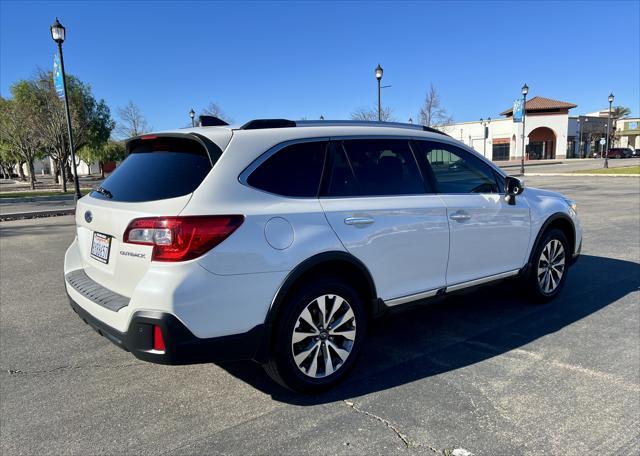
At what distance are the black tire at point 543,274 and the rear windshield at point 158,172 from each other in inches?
140

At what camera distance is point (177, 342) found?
2.65 meters

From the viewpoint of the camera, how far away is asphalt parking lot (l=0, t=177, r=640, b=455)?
2.71 metres

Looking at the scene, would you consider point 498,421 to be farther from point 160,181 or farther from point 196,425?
point 160,181

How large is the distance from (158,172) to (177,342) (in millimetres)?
1145

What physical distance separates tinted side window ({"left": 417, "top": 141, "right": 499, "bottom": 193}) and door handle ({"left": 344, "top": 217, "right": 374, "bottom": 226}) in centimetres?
90

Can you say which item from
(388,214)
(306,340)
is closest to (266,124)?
(388,214)

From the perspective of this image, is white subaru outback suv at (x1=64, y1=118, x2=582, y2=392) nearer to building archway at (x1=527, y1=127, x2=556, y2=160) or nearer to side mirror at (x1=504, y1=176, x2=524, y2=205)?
side mirror at (x1=504, y1=176, x2=524, y2=205)

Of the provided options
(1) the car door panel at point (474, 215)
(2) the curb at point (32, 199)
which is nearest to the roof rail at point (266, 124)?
(1) the car door panel at point (474, 215)

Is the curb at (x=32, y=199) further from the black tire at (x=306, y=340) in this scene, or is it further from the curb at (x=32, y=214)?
the black tire at (x=306, y=340)

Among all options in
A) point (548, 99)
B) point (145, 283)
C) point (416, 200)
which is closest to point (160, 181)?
point (145, 283)

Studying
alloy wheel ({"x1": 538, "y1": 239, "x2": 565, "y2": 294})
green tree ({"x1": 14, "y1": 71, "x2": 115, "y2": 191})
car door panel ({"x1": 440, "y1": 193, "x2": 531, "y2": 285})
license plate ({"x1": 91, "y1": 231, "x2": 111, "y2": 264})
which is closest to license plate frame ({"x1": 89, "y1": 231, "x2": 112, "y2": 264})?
license plate ({"x1": 91, "y1": 231, "x2": 111, "y2": 264})

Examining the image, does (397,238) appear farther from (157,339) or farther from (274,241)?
(157,339)

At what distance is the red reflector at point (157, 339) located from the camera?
265 cm

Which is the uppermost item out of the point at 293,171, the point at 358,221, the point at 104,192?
the point at 293,171
